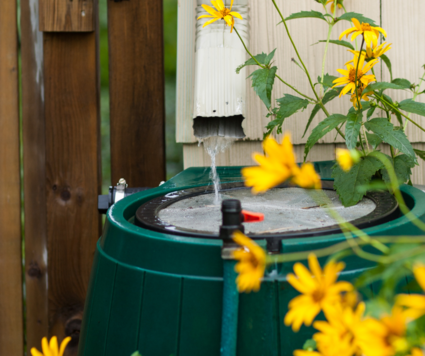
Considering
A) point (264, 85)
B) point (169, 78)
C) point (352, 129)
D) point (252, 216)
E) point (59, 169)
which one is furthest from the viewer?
point (169, 78)

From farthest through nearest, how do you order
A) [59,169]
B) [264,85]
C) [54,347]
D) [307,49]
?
[59,169] < [307,49] < [264,85] < [54,347]

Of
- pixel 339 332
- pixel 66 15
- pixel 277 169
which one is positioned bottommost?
pixel 339 332

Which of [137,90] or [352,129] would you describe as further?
[137,90]

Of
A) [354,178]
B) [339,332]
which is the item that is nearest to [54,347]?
[339,332]

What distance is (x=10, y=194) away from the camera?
1554mm

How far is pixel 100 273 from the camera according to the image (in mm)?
780

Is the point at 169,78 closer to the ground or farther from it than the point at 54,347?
farther from it

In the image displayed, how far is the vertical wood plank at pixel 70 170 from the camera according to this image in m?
1.49

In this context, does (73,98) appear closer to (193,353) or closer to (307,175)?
(193,353)

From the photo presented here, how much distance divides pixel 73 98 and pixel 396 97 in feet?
3.31

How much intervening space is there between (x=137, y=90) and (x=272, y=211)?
0.86 m

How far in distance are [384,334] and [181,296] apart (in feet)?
1.26

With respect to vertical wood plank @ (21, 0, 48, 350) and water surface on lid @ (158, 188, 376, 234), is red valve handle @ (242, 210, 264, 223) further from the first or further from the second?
vertical wood plank @ (21, 0, 48, 350)

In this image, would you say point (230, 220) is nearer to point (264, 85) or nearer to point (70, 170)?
point (264, 85)
